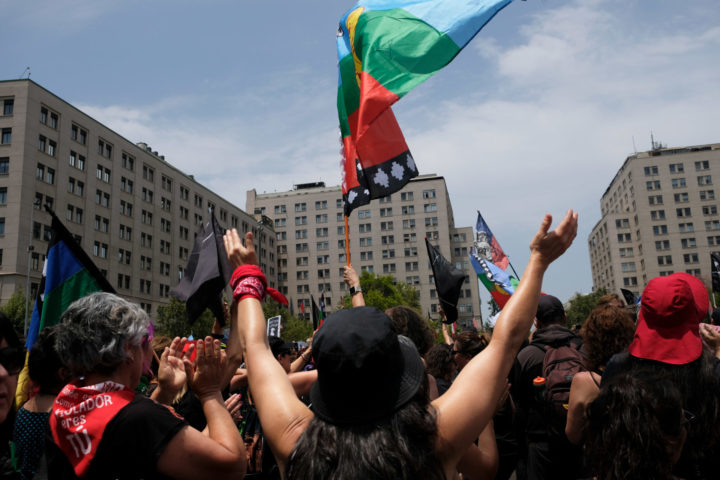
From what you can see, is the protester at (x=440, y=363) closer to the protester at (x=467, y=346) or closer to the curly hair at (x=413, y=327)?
the protester at (x=467, y=346)

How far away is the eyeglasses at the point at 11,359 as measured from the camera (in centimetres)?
307

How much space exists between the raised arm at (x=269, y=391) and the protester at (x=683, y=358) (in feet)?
6.01

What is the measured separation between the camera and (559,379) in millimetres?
4668

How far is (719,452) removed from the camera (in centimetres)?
296

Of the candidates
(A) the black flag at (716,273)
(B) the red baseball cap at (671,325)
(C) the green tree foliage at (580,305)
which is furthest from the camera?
(C) the green tree foliage at (580,305)

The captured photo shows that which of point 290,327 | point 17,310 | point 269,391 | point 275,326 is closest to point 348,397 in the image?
point 269,391

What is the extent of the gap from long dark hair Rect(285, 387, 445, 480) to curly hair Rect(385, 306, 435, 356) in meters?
2.64

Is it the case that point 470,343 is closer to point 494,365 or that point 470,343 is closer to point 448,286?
point 494,365

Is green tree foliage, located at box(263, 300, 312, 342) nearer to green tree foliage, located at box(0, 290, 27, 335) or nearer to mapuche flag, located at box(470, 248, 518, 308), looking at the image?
green tree foliage, located at box(0, 290, 27, 335)

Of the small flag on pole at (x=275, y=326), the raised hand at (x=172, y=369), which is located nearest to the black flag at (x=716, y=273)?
the small flag on pole at (x=275, y=326)

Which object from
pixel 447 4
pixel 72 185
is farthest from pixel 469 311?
pixel 447 4

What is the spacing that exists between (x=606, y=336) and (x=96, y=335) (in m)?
3.46

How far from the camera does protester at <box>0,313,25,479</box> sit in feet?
9.69

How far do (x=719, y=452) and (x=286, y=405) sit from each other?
2.34 m
